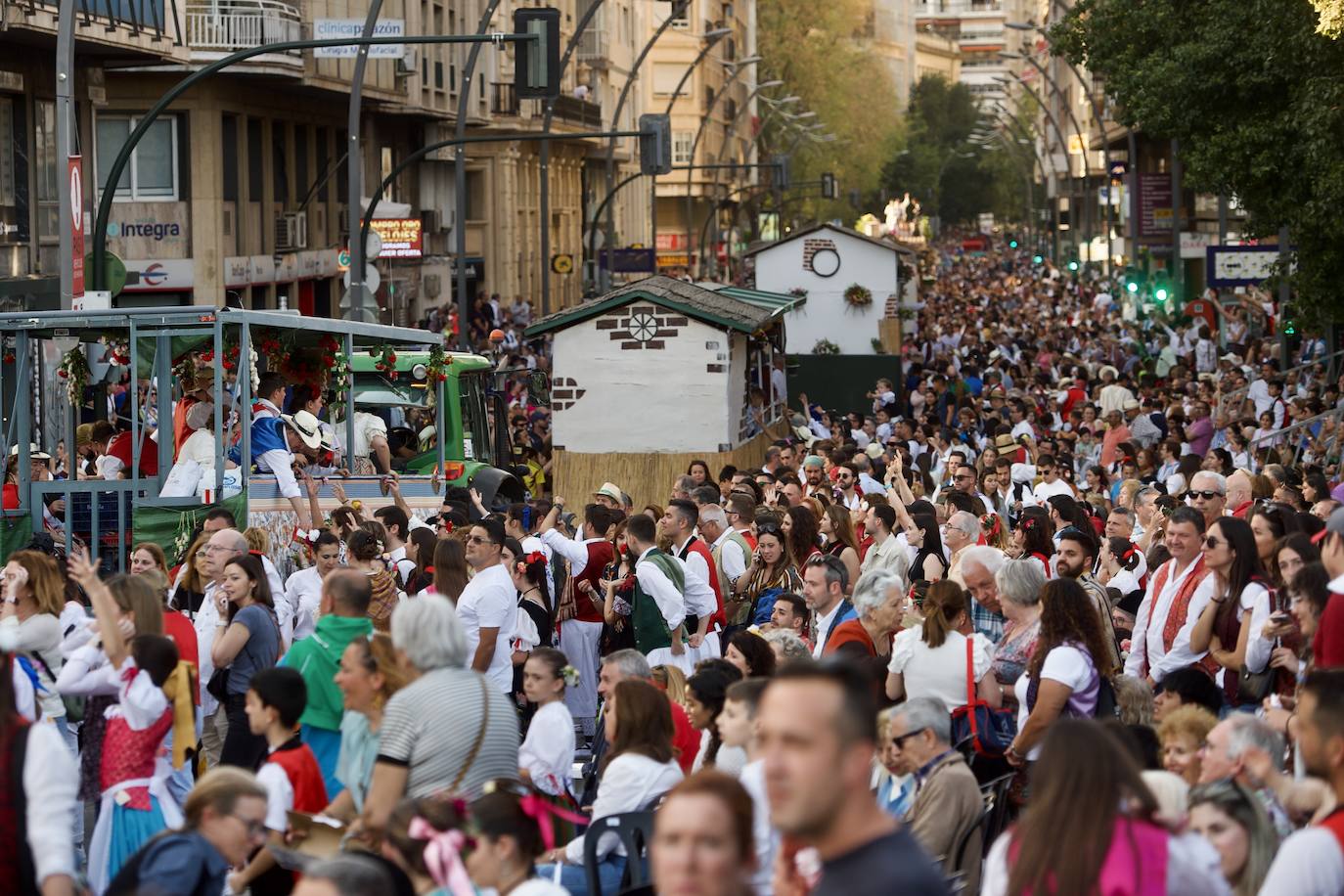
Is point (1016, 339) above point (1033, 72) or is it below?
below

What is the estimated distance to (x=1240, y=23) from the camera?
24.0 m

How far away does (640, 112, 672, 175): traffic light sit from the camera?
35594 mm

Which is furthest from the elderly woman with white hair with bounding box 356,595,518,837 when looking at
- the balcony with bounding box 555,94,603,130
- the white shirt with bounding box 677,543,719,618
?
the balcony with bounding box 555,94,603,130

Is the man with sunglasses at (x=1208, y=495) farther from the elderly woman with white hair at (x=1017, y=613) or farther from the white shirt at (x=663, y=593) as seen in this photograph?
the elderly woman with white hair at (x=1017, y=613)

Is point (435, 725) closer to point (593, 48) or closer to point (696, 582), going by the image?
point (696, 582)

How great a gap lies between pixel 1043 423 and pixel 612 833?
2088 centimetres

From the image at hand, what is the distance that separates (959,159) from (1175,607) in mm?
150077

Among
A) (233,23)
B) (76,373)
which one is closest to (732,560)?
(76,373)

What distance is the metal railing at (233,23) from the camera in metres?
34.9

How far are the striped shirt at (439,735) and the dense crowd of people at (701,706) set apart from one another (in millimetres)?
11

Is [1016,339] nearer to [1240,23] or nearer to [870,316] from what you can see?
[870,316]

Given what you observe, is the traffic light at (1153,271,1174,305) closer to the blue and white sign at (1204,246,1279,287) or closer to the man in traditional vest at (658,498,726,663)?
the blue and white sign at (1204,246,1279,287)

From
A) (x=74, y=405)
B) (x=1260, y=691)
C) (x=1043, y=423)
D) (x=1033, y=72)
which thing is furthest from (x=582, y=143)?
(x=1033, y=72)

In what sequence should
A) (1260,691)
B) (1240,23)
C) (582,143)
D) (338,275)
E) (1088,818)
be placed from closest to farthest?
(1088,818) < (1260,691) < (1240,23) < (338,275) < (582,143)
